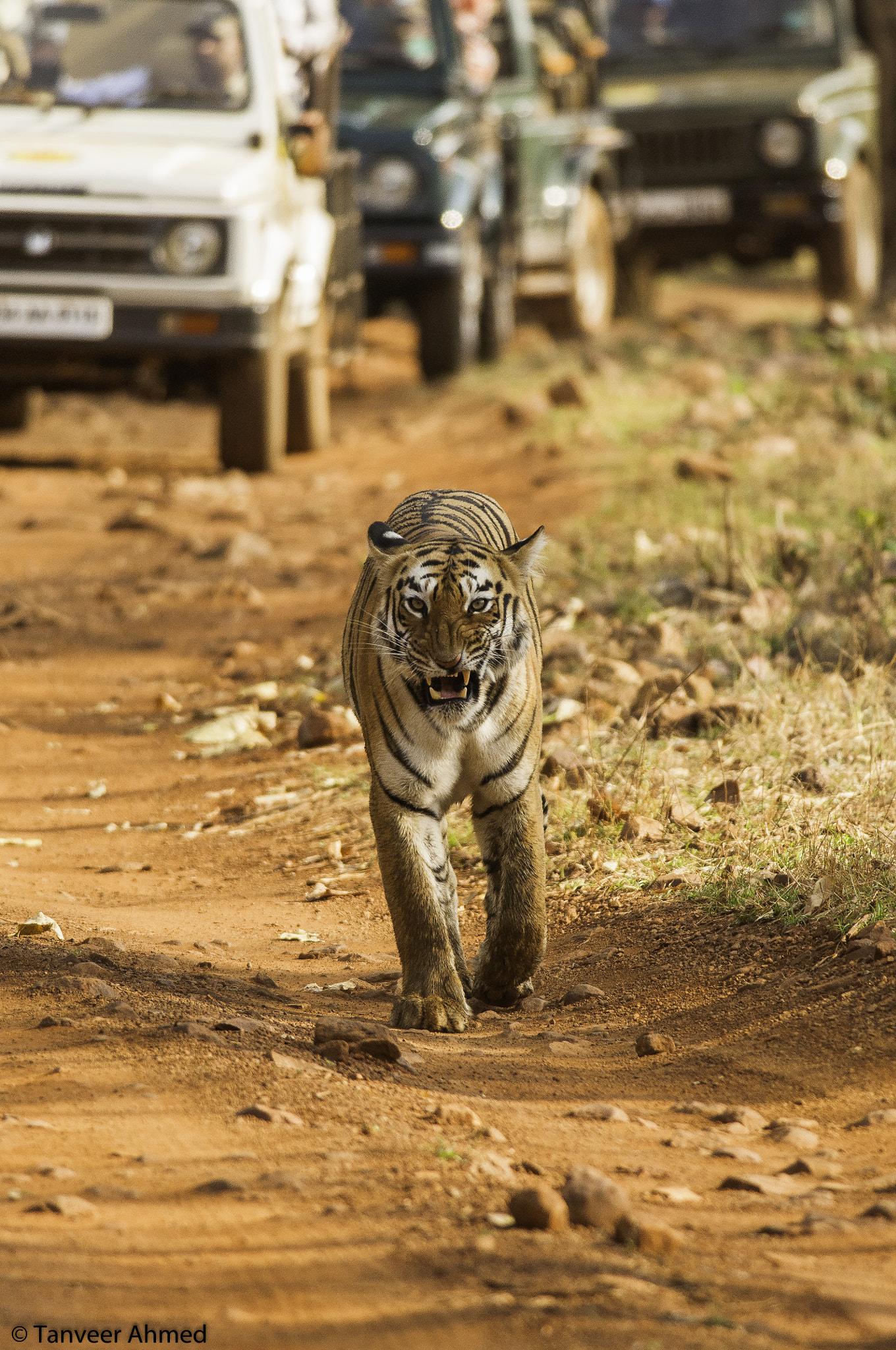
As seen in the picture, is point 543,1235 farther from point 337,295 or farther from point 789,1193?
point 337,295

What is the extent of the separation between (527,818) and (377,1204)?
1402 millimetres

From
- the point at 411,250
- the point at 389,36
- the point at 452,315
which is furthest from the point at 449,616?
the point at 389,36

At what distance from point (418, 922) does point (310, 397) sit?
7365 millimetres

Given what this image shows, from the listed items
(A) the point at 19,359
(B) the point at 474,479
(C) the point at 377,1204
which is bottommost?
(B) the point at 474,479

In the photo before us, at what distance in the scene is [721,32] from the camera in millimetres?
14344

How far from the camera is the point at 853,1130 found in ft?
11.4

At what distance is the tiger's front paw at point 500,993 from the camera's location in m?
4.24

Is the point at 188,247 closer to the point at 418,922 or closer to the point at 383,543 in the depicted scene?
the point at 383,543

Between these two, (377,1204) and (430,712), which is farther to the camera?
(430,712)

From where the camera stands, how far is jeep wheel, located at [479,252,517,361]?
1291 centimetres

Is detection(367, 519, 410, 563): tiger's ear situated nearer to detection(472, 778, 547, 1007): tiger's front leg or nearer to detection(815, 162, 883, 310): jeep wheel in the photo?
detection(472, 778, 547, 1007): tiger's front leg

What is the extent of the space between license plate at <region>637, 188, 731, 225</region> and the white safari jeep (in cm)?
524

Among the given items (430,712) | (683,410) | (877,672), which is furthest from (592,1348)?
(683,410)

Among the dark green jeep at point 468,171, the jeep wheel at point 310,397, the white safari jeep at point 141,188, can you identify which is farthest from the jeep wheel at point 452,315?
the white safari jeep at point 141,188
